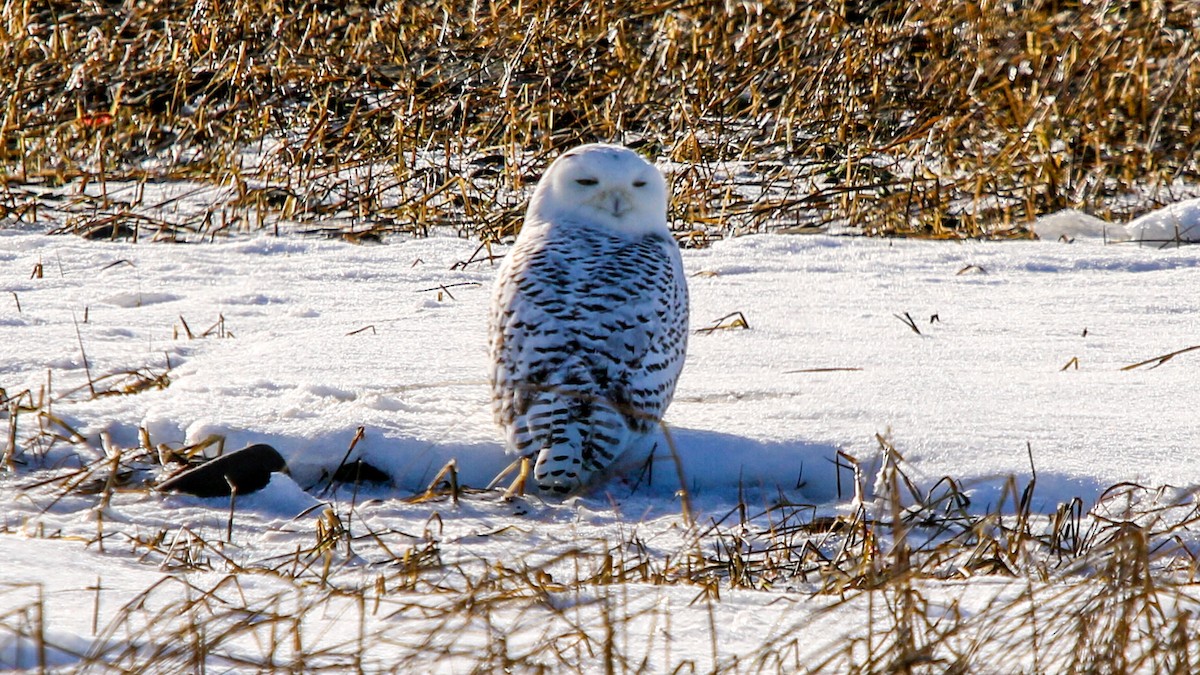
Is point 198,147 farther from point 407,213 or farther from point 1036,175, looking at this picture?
point 1036,175

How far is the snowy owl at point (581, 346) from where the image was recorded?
126 inches

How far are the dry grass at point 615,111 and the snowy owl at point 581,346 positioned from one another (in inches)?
100

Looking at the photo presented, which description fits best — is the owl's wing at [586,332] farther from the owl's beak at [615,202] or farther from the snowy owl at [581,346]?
the owl's beak at [615,202]

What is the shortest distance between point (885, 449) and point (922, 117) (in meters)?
4.15

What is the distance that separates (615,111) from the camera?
282 inches

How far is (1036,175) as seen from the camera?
642 centimetres

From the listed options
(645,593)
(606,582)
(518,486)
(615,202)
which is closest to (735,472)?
(518,486)

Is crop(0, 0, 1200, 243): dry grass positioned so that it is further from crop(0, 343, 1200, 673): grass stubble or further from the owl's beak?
crop(0, 343, 1200, 673): grass stubble

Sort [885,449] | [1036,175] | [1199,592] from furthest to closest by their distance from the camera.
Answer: [1036,175] < [885,449] < [1199,592]

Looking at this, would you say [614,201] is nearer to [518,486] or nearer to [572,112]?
[518,486]

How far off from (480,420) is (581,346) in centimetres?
44

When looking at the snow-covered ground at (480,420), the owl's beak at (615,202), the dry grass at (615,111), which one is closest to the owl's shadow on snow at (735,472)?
the snow-covered ground at (480,420)

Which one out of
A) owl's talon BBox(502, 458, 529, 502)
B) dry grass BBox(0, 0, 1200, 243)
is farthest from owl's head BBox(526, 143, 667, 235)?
dry grass BBox(0, 0, 1200, 243)

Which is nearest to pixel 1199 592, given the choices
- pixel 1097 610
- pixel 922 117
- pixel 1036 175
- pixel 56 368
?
pixel 1097 610
